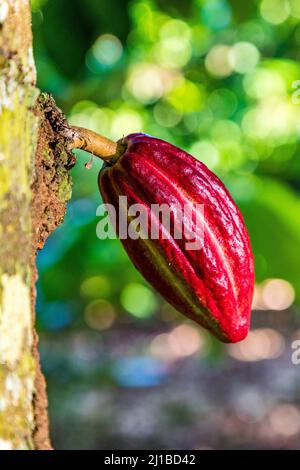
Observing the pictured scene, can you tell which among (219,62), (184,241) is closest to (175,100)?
(219,62)

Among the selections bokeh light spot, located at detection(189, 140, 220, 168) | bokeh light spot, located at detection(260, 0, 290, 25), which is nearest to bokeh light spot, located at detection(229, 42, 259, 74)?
bokeh light spot, located at detection(260, 0, 290, 25)

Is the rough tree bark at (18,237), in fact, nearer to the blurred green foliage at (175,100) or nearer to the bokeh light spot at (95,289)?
the blurred green foliage at (175,100)

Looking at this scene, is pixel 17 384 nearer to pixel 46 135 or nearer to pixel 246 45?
pixel 46 135

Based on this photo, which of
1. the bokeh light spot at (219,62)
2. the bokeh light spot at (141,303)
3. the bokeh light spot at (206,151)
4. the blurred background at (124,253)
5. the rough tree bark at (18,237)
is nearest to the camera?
the rough tree bark at (18,237)

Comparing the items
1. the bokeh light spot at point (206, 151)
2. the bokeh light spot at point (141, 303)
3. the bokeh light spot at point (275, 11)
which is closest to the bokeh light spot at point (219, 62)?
the bokeh light spot at point (275, 11)

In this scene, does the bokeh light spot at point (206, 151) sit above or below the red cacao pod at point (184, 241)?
above

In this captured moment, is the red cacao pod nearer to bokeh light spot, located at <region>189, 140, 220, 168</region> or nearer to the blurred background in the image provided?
the blurred background

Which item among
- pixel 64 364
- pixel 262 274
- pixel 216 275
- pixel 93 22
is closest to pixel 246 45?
pixel 262 274
